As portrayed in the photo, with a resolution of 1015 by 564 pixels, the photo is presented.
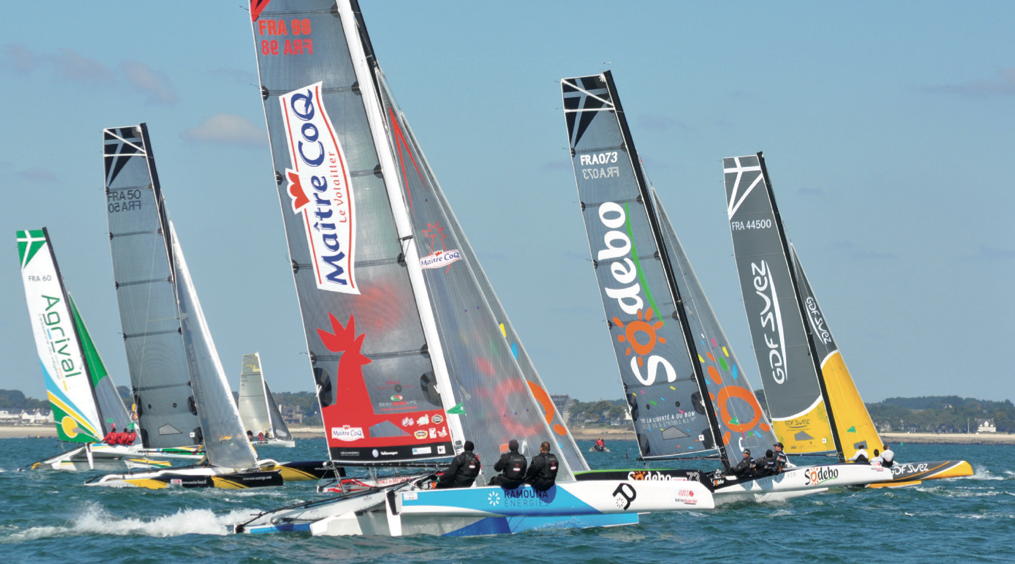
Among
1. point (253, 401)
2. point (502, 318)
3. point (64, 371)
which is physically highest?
point (64, 371)

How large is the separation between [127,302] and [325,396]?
570 inches

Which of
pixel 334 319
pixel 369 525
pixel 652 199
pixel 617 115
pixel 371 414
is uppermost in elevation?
pixel 617 115

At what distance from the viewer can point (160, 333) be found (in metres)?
28.8

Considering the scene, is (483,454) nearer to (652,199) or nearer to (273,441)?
(652,199)

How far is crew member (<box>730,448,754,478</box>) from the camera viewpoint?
21234mm

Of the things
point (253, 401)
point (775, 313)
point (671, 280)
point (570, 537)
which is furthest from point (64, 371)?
point (253, 401)

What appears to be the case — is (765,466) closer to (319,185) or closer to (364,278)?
(364,278)

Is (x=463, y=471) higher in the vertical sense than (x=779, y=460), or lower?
higher

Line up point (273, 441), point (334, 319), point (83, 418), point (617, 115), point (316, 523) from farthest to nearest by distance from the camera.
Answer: point (273, 441)
point (83, 418)
point (617, 115)
point (334, 319)
point (316, 523)

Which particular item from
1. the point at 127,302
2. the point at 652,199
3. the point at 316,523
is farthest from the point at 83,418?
the point at 316,523

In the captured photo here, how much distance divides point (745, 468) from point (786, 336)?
20.2 feet

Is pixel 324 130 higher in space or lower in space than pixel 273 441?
higher

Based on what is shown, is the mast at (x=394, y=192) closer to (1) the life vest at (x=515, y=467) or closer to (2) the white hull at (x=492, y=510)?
(1) the life vest at (x=515, y=467)

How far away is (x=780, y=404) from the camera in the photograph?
26672mm
